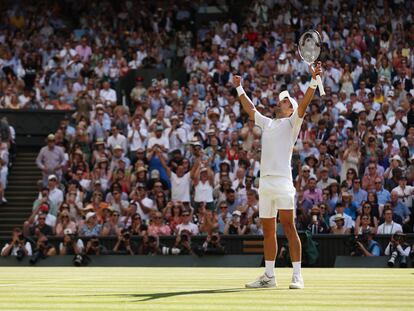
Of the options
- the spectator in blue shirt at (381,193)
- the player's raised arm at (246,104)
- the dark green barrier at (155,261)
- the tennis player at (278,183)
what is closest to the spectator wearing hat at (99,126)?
the dark green barrier at (155,261)

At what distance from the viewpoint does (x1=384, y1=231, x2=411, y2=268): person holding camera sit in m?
18.0

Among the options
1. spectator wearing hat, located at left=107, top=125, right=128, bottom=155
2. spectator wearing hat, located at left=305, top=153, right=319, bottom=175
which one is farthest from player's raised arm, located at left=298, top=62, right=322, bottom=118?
spectator wearing hat, located at left=107, top=125, right=128, bottom=155

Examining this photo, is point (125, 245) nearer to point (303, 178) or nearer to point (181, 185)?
point (181, 185)

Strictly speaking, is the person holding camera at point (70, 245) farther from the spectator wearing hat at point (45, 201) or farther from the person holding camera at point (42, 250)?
the spectator wearing hat at point (45, 201)

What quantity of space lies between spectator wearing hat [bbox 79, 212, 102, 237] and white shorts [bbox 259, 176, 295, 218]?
35.3 ft

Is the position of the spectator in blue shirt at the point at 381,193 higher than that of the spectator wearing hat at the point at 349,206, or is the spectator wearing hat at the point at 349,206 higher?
the spectator in blue shirt at the point at 381,193

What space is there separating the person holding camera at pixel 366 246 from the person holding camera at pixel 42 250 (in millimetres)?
5990

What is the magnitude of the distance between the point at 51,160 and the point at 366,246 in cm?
902

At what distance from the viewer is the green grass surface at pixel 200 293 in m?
8.69

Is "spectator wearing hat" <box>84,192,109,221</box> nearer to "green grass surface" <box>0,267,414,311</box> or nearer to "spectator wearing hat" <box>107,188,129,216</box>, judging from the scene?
"spectator wearing hat" <box>107,188,129,216</box>

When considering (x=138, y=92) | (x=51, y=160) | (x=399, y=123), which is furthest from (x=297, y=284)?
(x=138, y=92)

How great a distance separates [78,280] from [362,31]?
1717 cm

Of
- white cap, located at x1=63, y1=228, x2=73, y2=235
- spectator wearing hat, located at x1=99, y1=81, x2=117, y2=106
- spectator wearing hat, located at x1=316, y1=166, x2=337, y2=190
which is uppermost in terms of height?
spectator wearing hat, located at x1=99, y1=81, x2=117, y2=106

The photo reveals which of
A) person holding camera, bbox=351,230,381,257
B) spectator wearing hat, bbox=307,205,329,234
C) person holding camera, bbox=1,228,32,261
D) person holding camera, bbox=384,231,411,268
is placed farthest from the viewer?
person holding camera, bbox=1,228,32,261
